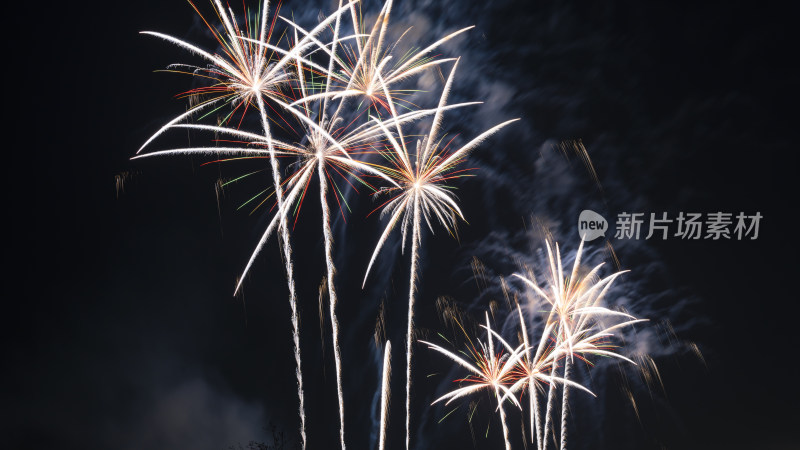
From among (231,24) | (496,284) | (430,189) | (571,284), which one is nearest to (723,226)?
(571,284)

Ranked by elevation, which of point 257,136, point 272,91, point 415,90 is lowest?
point 257,136

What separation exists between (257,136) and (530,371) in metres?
13.0

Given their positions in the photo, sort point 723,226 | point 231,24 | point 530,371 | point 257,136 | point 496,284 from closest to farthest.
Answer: point 231,24, point 257,136, point 723,226, point 530,371, point 496,284

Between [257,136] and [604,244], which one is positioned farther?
[604,244]

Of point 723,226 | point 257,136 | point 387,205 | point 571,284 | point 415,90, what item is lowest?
point 571,284

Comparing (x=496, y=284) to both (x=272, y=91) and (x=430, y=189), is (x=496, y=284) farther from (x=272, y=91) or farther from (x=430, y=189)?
(x=272, y=91)

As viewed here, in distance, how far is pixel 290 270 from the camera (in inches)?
461

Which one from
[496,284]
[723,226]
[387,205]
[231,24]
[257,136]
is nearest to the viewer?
[231,24]

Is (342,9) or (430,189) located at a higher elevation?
(342,9)

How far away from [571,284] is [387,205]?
819cm

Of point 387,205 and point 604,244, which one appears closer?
point 387,205

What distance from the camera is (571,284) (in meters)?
15.9

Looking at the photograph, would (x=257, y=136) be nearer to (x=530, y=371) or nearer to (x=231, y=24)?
(x=231, y=24)

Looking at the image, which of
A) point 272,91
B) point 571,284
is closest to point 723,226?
point 571,284
